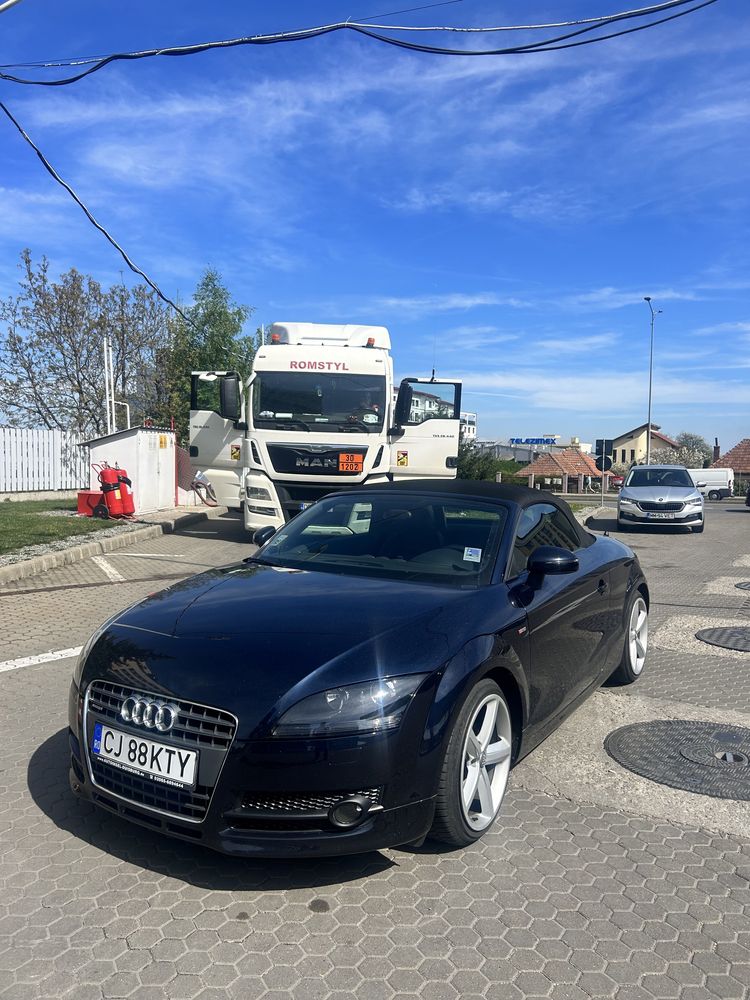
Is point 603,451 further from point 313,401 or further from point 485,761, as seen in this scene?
point 485,761

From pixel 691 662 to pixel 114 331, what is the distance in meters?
25.2

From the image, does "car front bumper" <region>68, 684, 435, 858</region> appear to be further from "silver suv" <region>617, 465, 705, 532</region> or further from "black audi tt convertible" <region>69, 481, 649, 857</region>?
"silver suv" <region>617, 465, 705, 532</region>

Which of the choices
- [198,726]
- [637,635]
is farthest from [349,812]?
[637,635]

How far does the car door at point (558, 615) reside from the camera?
3.80 meters

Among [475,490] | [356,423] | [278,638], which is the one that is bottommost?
[278,638]

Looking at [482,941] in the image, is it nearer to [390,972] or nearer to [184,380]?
[390,972]

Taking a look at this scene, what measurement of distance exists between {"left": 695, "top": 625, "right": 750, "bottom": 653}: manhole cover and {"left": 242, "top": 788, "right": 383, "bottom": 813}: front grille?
510 cm

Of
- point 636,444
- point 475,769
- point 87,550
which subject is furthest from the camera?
point 636,444

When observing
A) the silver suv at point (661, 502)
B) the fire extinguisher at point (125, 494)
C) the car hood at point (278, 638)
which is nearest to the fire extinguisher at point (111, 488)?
the fire extinguisher at point (125, 494)

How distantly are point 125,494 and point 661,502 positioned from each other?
466 inches

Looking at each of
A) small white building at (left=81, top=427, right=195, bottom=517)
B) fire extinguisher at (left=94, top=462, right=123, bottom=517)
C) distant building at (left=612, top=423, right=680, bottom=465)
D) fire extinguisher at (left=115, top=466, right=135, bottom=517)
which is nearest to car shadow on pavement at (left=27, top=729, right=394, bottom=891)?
fire extinguisher at (left=94, top=462, right=123, bottom=517)

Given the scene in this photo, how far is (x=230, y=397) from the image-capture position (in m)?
13.1

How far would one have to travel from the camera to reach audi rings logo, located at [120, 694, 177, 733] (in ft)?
9.27

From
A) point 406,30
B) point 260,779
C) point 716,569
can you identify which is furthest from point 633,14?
point 260,779
